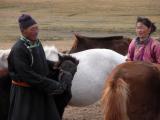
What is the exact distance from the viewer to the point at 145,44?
239 inches

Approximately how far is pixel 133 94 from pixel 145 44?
1.37 meters

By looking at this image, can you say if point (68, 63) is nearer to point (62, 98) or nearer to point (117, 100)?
point (62, 98)

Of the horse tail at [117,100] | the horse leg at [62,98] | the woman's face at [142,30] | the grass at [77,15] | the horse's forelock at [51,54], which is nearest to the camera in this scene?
the horse tail at [117,100]

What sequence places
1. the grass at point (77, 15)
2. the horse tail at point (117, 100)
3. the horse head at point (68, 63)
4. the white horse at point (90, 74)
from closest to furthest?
the horse tail at point (117, 100) → the horse head at point (68, 63) → the white horse at point (90, 74) → the grass at point (77, 15)

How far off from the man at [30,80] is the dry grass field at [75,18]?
10.1 ft

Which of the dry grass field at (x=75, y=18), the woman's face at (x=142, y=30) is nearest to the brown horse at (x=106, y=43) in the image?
the dry grass field at (x=75, y=18)

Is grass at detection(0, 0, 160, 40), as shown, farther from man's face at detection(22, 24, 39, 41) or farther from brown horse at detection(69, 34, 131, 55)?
man's face at detection(22, 24, 39, 41)

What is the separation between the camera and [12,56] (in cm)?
536

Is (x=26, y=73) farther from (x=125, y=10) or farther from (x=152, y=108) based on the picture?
(x=125, y=10)

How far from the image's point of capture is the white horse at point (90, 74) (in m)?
7.14

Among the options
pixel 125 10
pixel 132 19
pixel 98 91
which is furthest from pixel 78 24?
pixel 98 91

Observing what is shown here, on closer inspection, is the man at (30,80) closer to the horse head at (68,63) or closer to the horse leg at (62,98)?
the horse leg at (62,98)

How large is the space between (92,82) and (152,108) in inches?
91.5

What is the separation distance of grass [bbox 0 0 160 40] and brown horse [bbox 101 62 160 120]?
51.4ft
